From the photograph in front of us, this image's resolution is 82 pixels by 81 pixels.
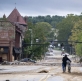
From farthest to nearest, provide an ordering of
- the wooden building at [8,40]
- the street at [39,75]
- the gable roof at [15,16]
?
1. the gable roof at [15,16]
2. the wooden building at [8,40]
3. the street at [39,75]

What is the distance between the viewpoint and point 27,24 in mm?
120500

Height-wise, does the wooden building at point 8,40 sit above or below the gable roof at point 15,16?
below

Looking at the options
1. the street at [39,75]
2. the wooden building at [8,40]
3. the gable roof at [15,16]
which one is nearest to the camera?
the street at [39,75]

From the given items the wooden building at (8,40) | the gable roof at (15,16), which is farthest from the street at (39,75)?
the gable roof at (15,16)

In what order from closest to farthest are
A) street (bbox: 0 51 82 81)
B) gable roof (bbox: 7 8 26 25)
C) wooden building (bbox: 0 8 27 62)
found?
street (bbox: 0 51 82 81), wooden building (bbox: 0 8 27 62), gable roof (bbox: 7 8 26 25)

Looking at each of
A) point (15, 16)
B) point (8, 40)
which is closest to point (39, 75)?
point (8, 40)

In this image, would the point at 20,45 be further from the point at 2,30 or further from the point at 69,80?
the point at 69,80

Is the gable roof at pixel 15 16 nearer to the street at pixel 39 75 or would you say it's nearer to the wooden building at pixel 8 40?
the wooden building at pixel 8 40

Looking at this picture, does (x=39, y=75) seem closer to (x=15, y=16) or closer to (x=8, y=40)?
(x=8, y=40)

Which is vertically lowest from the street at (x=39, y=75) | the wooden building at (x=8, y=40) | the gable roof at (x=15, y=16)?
the street at (x=39, y=75)

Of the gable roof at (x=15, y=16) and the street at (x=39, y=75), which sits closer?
the street at (x=39, y=75)

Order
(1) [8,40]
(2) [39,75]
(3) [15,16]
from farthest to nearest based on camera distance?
(3) [15,16], (1) [8,40], (2) [39,75]

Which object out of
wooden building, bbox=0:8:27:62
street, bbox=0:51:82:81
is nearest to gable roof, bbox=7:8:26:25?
wooden building, bbox=0:8:27:62

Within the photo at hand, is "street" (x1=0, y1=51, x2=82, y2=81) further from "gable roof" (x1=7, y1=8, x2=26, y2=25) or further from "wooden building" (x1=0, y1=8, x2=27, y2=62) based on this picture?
"gable roof" (x1=7, y1=8, x2=26, y2=25)
